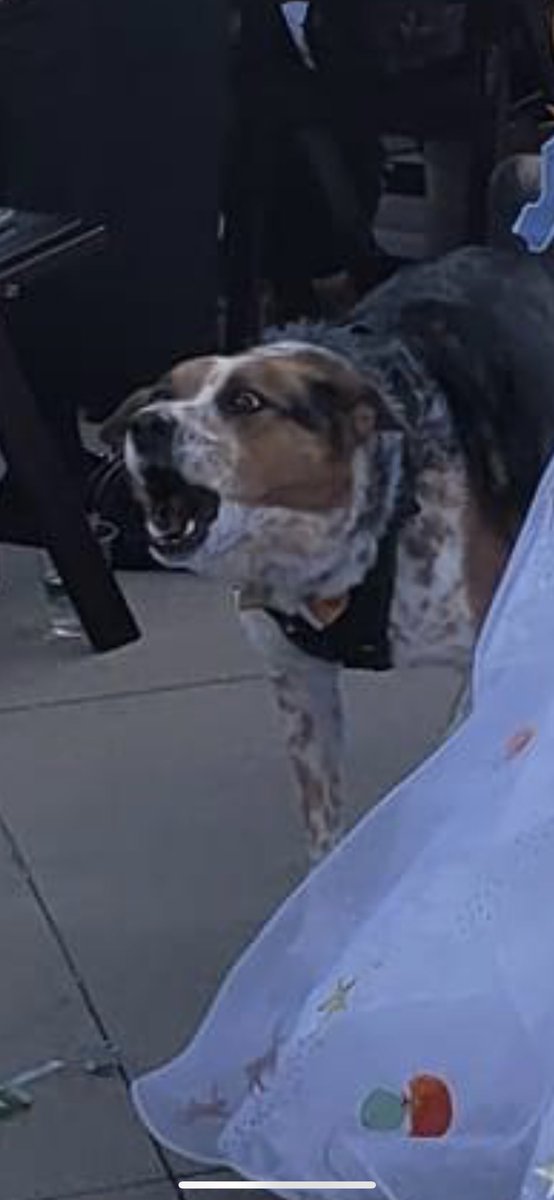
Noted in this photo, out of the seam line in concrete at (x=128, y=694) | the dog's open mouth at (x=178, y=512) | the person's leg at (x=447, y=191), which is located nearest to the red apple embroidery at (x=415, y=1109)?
the dog's open mouth at (x=178, y=512)

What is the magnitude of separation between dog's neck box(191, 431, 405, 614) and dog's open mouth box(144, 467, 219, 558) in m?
0.12

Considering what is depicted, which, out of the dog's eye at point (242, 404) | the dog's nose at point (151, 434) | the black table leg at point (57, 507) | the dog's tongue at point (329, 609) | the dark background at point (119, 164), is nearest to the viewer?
the dog's nose at point (151, 434)

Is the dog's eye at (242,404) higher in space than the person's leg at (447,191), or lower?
higher

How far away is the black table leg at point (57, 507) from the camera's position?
5719mm

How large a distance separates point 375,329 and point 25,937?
3.53ft

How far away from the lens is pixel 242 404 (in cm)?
405

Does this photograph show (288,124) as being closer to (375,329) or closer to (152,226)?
(152,226)

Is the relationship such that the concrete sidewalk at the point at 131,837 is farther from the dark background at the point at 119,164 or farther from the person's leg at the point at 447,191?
the person's leg at the point at 447,191

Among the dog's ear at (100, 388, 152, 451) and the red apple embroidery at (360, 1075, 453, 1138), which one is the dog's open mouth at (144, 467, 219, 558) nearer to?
the dog's ear at (100, 388, 152, 451)

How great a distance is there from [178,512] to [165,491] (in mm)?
40

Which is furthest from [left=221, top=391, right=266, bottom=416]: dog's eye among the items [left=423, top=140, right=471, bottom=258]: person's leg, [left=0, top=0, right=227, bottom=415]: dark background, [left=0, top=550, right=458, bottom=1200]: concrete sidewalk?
[left=423, top=140, right=471, bottom=258]: person's leg

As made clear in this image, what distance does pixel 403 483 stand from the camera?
4.22 m

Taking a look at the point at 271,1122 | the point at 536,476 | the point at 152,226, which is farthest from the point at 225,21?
the point at 271,1122

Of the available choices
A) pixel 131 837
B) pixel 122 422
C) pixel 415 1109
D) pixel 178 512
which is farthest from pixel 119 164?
pixel 415 1109
